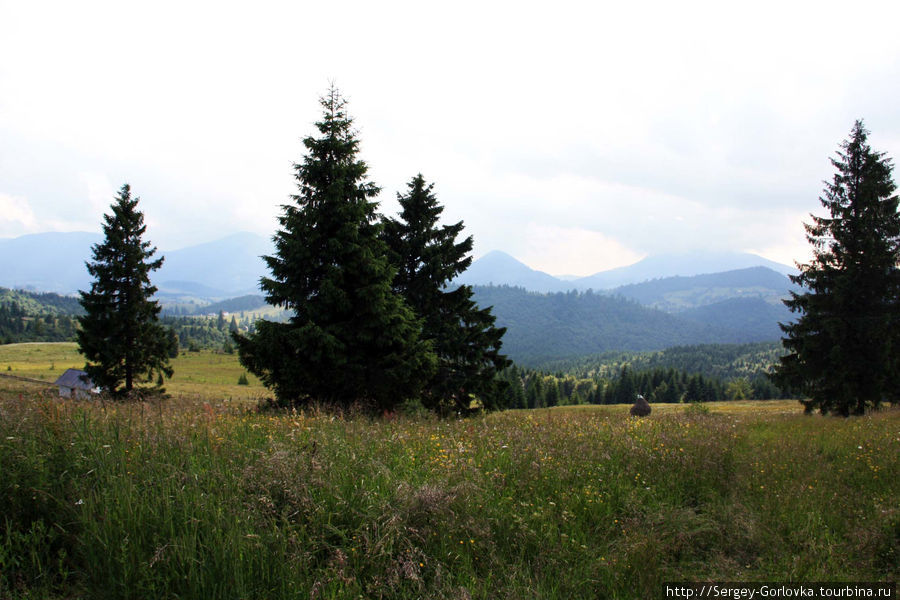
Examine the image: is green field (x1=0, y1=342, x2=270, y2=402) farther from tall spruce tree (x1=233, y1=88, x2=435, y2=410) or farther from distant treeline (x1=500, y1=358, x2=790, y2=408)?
distant treeline (x1=500, y1=358, x2=790, y2=408)

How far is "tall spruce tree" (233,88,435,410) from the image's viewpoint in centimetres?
1192

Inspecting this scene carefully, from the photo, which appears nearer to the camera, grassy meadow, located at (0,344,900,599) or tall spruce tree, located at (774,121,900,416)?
grassy meadow, located at (0,344,900,599)

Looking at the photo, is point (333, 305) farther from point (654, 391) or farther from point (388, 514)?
point (654, 391)

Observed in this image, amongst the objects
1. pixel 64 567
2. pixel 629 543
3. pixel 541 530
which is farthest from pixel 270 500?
pixel 629 543

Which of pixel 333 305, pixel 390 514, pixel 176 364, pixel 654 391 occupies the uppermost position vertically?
pixel 333 305

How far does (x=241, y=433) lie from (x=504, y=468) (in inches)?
144

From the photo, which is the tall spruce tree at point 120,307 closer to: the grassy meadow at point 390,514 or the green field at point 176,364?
the grassy meadow at point 390,514

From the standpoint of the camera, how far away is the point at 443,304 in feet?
57.8

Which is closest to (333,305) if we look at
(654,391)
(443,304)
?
(443,304)

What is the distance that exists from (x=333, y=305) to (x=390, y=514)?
9.25 meters

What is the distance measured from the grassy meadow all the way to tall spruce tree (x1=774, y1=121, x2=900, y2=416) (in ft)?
52.3

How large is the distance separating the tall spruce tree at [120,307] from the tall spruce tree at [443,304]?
18657 mm

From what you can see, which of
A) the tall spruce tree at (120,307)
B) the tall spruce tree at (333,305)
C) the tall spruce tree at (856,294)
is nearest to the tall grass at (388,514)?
the tall spruce tree at (333,305)

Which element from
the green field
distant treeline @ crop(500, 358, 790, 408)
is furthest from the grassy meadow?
distant treeline @ crop(500, 358, 790, 408)
